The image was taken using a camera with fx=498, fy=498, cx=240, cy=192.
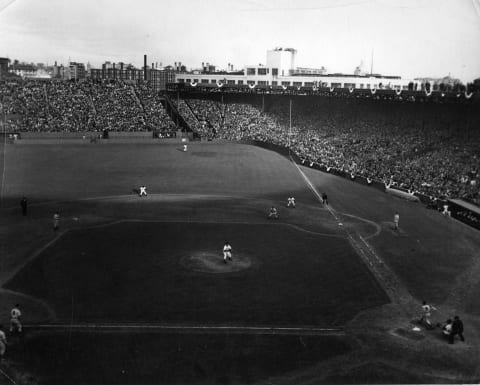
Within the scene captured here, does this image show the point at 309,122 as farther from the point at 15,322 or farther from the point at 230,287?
the point at 15,322

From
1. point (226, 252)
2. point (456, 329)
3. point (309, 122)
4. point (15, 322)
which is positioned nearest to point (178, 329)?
point (15, 322)

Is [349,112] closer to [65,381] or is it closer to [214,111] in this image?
[214,111]

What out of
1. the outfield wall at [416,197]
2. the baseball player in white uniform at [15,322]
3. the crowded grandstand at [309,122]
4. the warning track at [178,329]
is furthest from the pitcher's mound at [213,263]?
the crowded grandstand at [309,122]

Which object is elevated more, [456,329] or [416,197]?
[416,197]

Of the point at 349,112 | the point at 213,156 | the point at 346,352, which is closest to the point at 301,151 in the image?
the point at 213,156

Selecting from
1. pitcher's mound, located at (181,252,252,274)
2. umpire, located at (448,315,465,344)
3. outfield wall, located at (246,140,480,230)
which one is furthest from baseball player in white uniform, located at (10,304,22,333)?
outfield wall, located at (246,140,480,230)

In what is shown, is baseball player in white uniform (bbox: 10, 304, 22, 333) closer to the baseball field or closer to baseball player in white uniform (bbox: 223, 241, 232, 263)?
Answer: the baseball field

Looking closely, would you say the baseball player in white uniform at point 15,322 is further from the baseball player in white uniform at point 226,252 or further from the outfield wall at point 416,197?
the outfield wall at point 416,197
